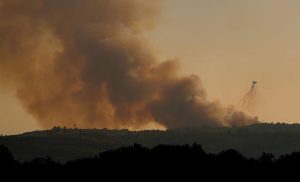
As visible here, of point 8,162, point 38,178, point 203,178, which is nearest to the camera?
point 203,178

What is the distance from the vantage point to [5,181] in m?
169

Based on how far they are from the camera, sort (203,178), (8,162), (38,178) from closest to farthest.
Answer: (203,178) → (38,178) → (8,162)

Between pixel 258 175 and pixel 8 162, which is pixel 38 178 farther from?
pixel 258 175

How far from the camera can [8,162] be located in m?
186

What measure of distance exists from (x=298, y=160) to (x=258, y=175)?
347 inches

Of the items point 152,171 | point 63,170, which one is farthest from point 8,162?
point 152,171

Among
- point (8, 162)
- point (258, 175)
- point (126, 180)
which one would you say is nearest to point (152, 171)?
point (126, 180)

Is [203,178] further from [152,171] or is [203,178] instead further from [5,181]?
[5,181]

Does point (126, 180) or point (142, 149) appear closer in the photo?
point (126, 180)

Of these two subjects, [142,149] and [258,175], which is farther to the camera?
[142,149]

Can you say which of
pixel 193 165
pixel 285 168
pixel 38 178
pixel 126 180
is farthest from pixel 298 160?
pixel 38 178

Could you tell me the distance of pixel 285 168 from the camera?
164m

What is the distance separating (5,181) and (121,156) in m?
22.2

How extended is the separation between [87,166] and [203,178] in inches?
910
